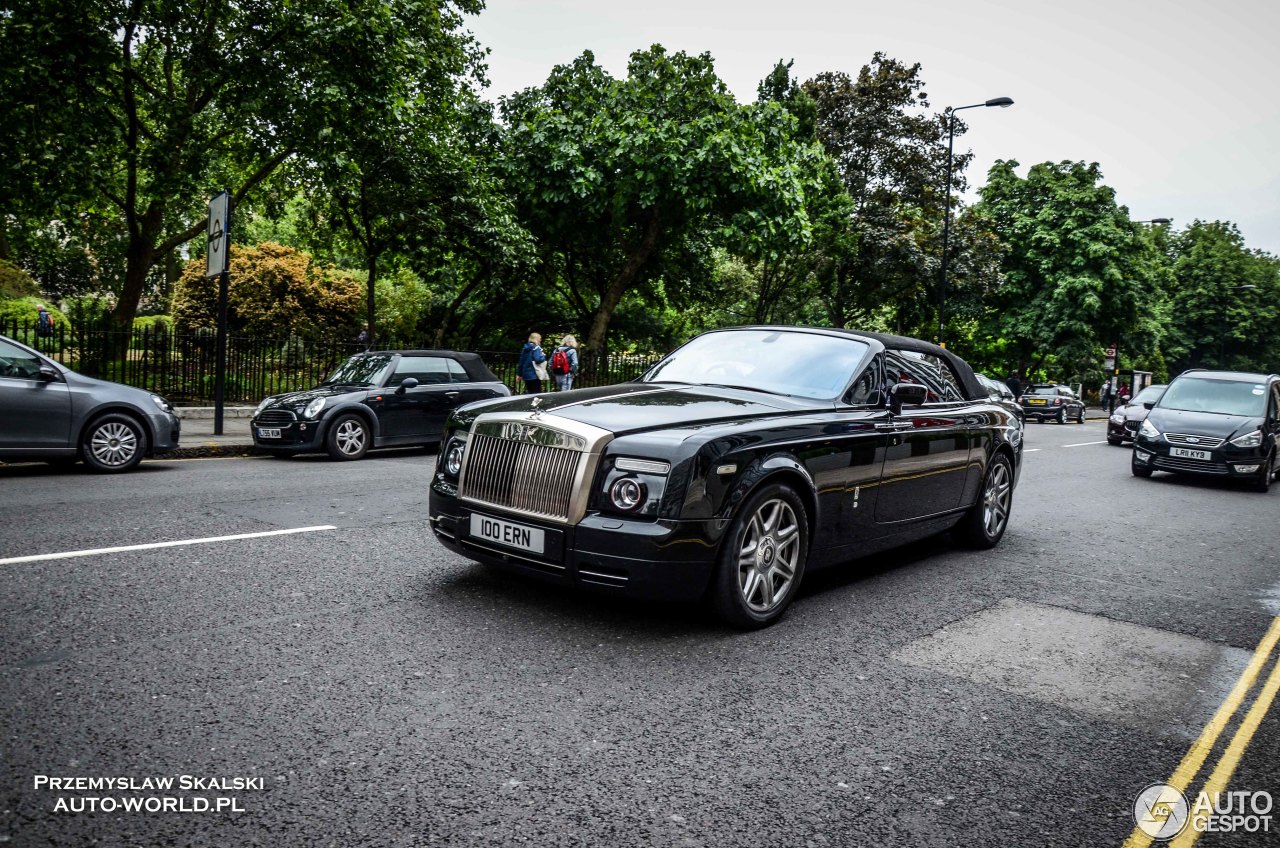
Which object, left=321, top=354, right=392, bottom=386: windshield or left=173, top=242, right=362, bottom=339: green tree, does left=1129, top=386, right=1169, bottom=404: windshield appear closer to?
left=321, top=354, right=392, bottom=386: windshield

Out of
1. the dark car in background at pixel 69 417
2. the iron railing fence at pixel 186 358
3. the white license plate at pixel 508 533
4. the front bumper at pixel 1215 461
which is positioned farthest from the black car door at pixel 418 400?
the front bumper at pixel 1215 461

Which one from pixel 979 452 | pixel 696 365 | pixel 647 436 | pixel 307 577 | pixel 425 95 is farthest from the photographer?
pixel 425 95

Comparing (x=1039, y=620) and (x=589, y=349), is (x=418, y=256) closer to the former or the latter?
(x=589, y=349)

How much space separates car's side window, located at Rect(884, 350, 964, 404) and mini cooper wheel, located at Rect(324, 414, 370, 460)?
813 cm

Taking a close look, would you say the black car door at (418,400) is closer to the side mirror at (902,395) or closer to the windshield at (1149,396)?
the side mirror at (902,395)

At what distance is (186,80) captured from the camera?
60.6 feet

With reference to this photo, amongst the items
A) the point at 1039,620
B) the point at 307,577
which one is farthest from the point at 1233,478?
the point at 307,577

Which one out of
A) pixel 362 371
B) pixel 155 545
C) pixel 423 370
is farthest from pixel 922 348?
pixel 362 371

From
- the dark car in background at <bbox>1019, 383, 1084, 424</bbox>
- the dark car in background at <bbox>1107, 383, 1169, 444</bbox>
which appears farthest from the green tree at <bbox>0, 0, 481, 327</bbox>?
the dark car in background at <bbox>1019, 383, 1084, 424</bbox>

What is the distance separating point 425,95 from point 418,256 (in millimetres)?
3742

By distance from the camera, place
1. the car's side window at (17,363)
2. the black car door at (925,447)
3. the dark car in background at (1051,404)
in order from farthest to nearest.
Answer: the dark car in background at (1051,404), the car's side window at (17,363), the black car door at (925,447)

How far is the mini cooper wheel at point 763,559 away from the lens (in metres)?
4.58

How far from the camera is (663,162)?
20.8 meters

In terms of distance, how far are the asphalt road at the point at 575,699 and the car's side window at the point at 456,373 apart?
7.04 metres
